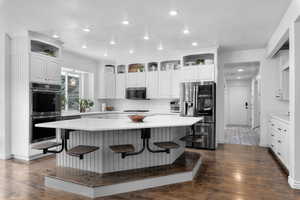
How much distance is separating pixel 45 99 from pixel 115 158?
2469mm

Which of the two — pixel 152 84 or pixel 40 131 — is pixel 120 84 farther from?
pixel 40 131

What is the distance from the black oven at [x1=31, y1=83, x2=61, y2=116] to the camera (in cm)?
394

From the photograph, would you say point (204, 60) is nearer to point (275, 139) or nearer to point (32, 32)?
point (275, 139)

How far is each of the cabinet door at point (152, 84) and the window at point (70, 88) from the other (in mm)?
2361

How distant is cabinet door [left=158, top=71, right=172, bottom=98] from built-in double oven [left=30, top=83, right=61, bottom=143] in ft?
9.48

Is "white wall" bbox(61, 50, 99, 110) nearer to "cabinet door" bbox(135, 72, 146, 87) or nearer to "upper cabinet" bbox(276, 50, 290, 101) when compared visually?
"cabinet door" bbox(135, 72, 146, 87)

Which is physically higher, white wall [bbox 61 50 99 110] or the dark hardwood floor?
white wall [bbox 61 50 99 110]

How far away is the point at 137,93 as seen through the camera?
6.04m

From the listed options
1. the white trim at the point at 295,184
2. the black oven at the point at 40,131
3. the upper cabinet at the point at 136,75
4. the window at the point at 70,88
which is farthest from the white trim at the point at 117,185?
the upper cabinet at the point at 136,75

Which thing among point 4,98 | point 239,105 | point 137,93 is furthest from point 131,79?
point 239,105

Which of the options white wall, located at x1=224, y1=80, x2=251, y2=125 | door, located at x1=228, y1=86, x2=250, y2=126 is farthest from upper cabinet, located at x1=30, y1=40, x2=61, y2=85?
door, located at x1=228, y1=86, x2=250, y2=126

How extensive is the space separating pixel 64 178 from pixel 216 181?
2.26 meters

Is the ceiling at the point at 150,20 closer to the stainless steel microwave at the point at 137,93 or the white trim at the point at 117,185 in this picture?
the stainless steel microwave at the point at 137,93

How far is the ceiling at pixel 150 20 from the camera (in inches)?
110
